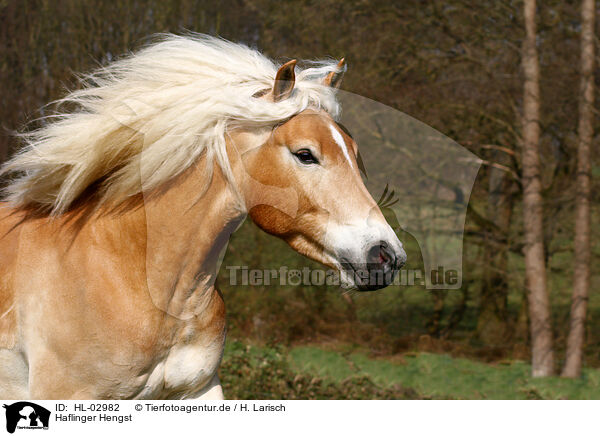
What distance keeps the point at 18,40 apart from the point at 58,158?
5.89m

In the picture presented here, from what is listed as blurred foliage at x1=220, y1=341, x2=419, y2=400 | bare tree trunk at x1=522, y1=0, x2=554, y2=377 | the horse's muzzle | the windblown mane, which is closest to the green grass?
blurred foliage at x1=220, y1=341, x2=419, y2=400

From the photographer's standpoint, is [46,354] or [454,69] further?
[454,69]

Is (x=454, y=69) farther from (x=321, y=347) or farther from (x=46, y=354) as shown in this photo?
(x=46, y=354)

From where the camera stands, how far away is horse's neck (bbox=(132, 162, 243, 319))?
7.49 feet

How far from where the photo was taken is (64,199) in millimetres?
2416

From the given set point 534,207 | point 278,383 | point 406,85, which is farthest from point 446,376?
point 406,85

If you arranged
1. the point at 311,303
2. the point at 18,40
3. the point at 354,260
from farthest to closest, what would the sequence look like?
the point at 311,303 < the point at 18,40 < the point at 354,260

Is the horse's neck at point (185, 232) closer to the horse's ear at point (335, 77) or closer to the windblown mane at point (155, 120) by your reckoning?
the windblown mane at point (155, 120)

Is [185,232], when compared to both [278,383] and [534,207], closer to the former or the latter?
[278,383]

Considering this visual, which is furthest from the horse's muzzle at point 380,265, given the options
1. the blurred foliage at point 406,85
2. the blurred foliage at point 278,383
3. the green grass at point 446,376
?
the blurred foliage at point 406,85

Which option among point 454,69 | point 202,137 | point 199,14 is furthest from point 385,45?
point 202,137
